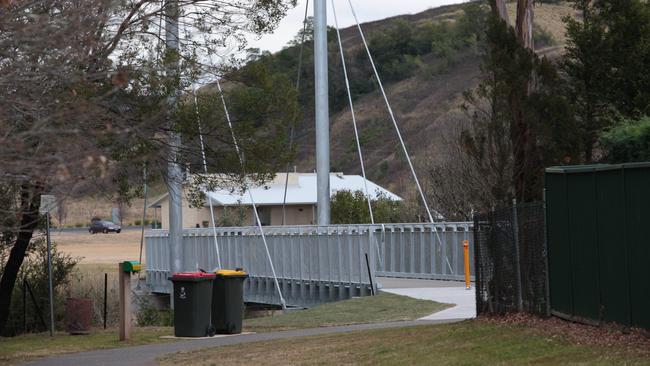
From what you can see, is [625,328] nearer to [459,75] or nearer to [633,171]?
[633,171]

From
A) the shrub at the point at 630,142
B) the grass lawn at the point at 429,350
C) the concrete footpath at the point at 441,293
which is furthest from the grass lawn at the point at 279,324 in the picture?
the shrub at the point at 630,142

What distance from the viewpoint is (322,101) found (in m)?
36.5

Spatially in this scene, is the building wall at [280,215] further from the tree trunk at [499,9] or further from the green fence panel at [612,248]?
the green fence panel at [612,248]

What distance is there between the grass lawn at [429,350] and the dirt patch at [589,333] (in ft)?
0.41

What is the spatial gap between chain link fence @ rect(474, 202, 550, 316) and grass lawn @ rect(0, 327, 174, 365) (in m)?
6.63

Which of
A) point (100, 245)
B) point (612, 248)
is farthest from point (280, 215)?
point (612, 248)

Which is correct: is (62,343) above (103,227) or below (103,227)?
below

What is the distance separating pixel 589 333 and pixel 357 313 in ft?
39.8

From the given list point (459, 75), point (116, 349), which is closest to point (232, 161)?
point (116, 349)

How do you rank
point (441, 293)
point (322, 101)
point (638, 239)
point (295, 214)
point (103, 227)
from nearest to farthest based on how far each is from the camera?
1. point (638, 239)
2. point (441, 293)
3. point (322, 101)
4. point (295, 214)
5. point (103, 227)

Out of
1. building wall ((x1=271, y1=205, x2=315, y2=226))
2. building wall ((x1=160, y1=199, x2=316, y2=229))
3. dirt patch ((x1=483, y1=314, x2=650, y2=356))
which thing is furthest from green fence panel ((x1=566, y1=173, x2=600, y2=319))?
building wall ((x1=271, y1=205, x2=315, y2=226))

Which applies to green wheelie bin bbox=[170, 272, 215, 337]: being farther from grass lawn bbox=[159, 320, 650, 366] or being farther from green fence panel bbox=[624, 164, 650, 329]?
green fence panel bbox=[624, 164, 650, 329]

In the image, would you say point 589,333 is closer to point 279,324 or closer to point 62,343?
point 62,343

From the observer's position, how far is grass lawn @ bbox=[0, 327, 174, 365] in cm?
2068
